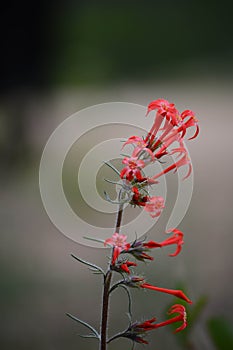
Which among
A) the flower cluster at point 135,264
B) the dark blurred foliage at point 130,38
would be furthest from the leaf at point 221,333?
the dark blurred foliage at point 130,38

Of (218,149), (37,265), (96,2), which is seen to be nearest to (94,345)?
(37,265)

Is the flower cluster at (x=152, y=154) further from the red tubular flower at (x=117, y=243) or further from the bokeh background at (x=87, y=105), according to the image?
the bokeh background at (x=87, y=105)

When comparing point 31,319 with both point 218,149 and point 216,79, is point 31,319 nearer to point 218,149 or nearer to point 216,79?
point 218,149

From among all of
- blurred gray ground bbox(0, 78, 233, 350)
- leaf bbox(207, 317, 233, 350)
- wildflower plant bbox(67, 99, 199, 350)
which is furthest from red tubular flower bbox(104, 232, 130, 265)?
blurred gray ground bbox(0, 78, 233, 350)

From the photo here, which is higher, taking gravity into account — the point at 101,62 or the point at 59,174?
the point at 101,62

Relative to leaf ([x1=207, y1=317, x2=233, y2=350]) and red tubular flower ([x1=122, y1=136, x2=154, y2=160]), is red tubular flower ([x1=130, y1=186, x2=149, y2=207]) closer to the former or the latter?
red tubular flower ([x1=122, y1=136, x2=154, y2=160])

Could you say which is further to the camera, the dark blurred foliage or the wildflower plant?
the dark blurred foliage

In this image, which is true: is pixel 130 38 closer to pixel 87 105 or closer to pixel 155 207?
pixel 87 105
